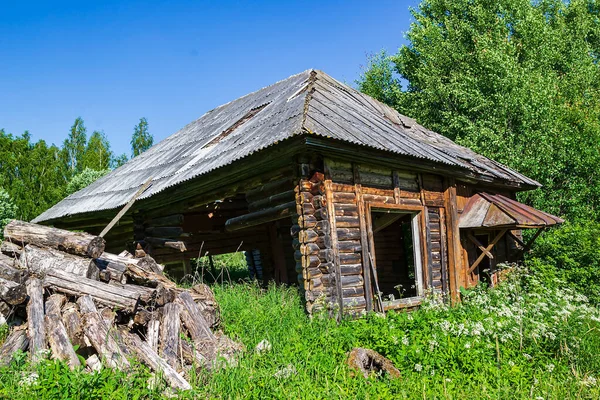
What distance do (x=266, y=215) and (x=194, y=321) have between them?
2671mm

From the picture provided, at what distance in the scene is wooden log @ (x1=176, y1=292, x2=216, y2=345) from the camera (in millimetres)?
4934

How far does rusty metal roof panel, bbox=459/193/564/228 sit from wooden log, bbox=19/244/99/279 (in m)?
6.79

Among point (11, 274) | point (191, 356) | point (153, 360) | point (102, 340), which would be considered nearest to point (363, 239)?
point (191, 356)

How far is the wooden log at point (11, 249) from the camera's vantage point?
5785 millimetres

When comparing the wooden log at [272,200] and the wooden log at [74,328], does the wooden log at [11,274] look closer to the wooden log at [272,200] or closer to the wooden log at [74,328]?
the wooden log at [74,328]

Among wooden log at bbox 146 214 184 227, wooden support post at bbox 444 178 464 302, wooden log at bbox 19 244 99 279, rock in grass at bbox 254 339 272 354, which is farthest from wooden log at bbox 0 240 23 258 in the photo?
wooden support post at bbox 444 178 464 302

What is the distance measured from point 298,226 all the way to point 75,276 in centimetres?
285

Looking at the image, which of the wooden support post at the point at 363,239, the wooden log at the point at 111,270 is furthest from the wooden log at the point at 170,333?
the wooden support post at the point at 363,239

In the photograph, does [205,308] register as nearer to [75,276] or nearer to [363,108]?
[75,276]

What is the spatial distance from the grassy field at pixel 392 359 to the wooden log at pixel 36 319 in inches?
9.9

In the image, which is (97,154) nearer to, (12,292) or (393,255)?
(393,255)

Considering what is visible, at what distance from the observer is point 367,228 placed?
7207 mm

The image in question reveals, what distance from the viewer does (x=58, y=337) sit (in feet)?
14.1

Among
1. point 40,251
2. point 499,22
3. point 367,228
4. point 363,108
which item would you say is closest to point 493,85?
point 499,22
